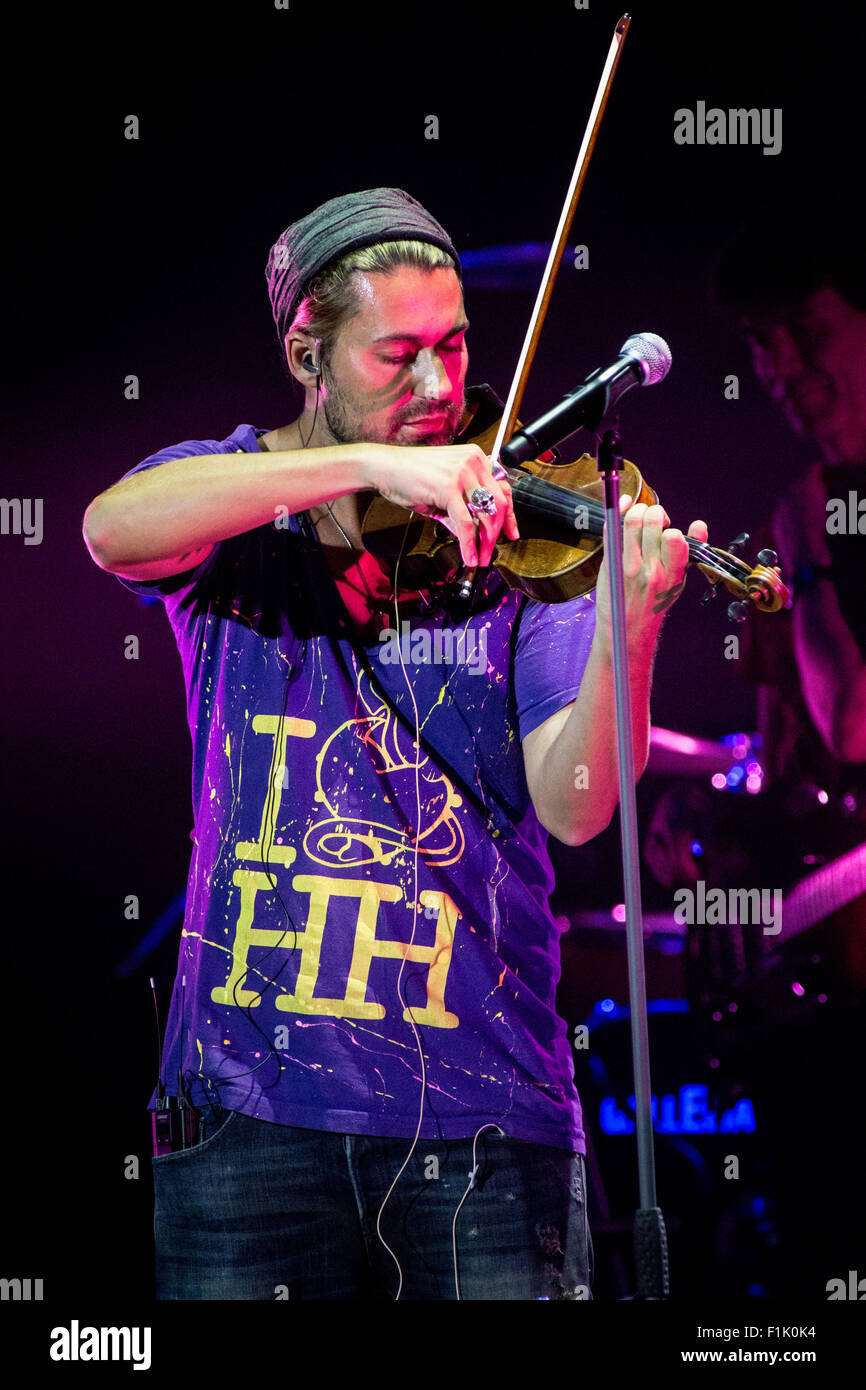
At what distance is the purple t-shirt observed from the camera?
1717 mm

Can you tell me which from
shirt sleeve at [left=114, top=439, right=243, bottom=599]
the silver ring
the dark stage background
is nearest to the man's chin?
shirt sleeve at [left=114, top=439, right=243, bottom=599]

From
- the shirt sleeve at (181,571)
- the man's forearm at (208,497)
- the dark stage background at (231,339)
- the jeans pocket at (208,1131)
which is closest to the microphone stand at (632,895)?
the man's forearm at (208,497)

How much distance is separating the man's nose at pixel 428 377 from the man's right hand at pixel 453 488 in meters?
0.24

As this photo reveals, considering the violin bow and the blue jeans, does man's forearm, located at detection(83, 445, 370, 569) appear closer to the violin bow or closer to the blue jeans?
the violin bow

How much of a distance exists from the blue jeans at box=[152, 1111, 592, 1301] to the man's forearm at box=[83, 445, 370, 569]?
735mm

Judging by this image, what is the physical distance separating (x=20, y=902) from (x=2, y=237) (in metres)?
1.13

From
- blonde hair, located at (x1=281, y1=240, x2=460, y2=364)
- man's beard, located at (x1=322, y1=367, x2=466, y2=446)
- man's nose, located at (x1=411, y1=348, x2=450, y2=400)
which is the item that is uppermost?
blonde hair, located at (x1=281, y1=240, x2=460, y2=364)

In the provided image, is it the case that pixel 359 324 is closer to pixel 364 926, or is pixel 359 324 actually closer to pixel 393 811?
pixel 393 811

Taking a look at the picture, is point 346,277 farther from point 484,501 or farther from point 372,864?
point 372,864

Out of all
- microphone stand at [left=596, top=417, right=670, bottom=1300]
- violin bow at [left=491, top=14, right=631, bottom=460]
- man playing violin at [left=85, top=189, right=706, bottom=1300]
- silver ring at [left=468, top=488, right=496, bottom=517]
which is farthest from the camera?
violin bow at [left=491, top=14, right=631, bottom=460]

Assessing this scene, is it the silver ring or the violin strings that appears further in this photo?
the violin strings

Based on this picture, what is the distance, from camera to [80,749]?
2.35 m

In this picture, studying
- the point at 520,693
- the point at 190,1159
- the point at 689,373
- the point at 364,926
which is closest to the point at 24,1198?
the point at 190,1159

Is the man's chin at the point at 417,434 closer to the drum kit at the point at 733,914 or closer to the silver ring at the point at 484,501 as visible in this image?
the silver ring at the point at 484,501
